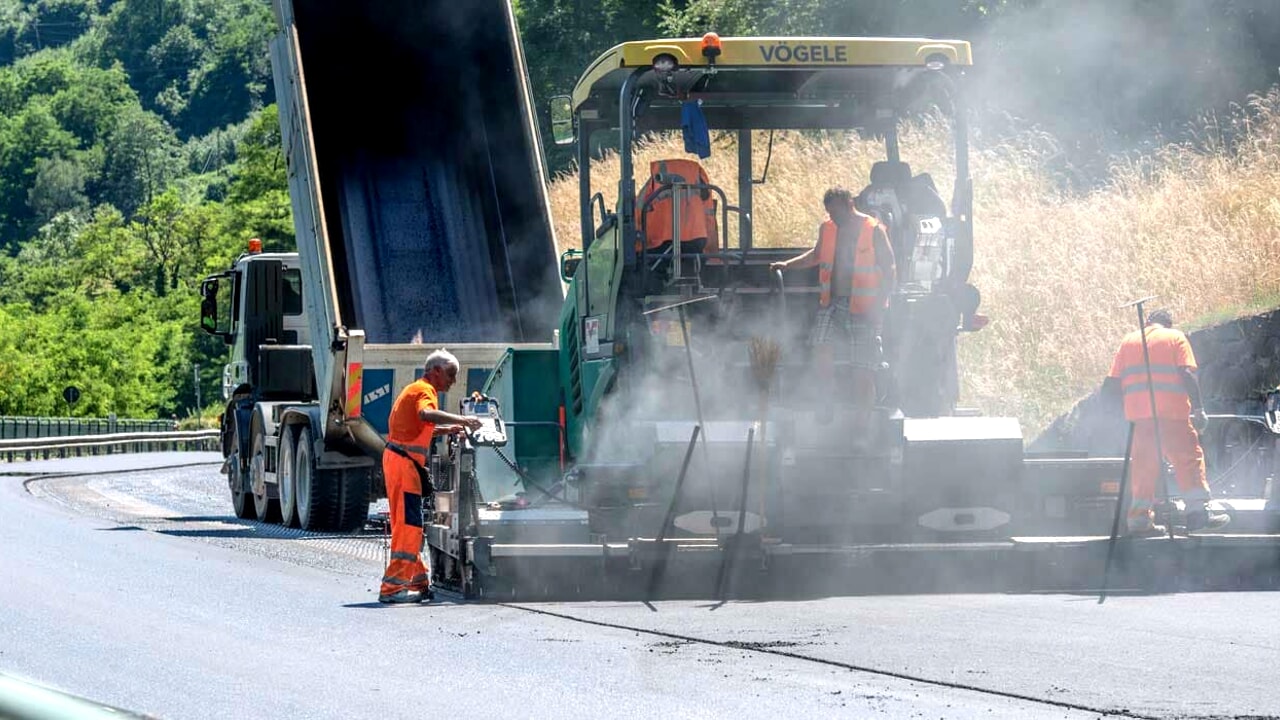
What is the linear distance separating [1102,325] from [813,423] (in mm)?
10446

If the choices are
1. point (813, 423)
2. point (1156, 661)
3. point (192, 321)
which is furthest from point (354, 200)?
point (192, 321)

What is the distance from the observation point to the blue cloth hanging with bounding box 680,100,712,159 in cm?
1139

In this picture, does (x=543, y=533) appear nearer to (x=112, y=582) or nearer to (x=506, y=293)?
(x=112, y=582)

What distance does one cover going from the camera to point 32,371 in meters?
86.0

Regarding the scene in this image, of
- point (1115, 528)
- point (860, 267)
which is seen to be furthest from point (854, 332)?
point (1115, 528)

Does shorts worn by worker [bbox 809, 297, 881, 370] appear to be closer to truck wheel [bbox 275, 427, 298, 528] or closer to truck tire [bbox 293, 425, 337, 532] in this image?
truck tire [bbox 293, 425, 337, 532]

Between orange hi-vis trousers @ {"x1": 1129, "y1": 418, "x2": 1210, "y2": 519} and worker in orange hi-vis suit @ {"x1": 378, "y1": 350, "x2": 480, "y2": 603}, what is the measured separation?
383 centimetres

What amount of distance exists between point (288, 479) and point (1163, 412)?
8.65m

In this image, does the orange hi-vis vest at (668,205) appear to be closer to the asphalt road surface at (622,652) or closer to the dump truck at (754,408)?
the dump truck at (754,408)

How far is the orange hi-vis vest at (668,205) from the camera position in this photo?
36.4ft

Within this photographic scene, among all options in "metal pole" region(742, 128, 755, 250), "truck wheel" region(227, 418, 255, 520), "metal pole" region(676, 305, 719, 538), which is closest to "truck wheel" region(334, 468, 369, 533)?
"truck wheel" region(227, 418, 255, 520)

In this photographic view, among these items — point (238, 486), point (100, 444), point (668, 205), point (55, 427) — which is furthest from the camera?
point (55, 427)

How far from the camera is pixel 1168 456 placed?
37.7 ft

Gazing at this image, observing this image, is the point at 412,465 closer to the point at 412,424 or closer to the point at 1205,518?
the point at 412,424
